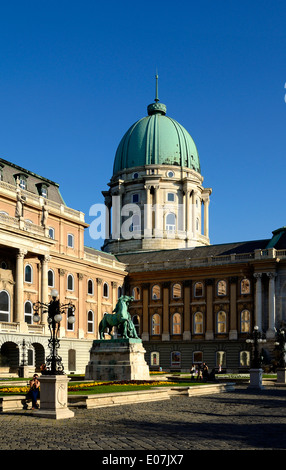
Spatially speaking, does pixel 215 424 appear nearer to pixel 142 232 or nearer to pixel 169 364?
pixel 169 364

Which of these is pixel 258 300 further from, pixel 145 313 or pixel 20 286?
pixel 20 286

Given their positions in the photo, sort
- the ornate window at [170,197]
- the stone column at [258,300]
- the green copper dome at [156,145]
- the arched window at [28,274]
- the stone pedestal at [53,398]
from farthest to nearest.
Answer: the green copper dome at [156,145]
the ornate window at [170,197]
the stone column at [258,300]
the arched window at [28,274]
the stone pedestal at [53,398]

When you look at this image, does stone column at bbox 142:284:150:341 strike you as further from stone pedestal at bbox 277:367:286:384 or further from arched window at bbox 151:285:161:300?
stone pedestal at bbox 277:367:286:384

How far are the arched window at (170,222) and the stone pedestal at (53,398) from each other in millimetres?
86537

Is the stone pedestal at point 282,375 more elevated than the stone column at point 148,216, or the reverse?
the stone column at point 148,216

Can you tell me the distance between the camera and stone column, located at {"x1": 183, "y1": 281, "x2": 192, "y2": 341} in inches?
3447

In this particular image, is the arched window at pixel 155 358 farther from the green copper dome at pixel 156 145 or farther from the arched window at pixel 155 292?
the green copper dome at pixel 156 145

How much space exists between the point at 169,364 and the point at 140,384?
45195 mm

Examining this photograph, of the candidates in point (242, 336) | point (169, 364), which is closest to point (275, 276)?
point (242, 336)

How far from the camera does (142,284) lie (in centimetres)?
9250

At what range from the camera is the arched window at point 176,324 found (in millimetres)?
89250

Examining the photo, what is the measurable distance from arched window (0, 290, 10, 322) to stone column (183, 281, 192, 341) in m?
28.6

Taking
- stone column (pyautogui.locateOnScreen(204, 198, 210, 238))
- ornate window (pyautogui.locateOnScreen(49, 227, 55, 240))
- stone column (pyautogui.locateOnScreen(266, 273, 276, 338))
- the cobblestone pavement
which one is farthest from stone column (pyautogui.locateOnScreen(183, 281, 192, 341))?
the cobblestone pavement

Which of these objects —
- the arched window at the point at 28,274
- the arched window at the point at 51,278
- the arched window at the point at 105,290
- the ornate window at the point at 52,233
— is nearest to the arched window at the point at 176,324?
the arched window at the point at 105,290
